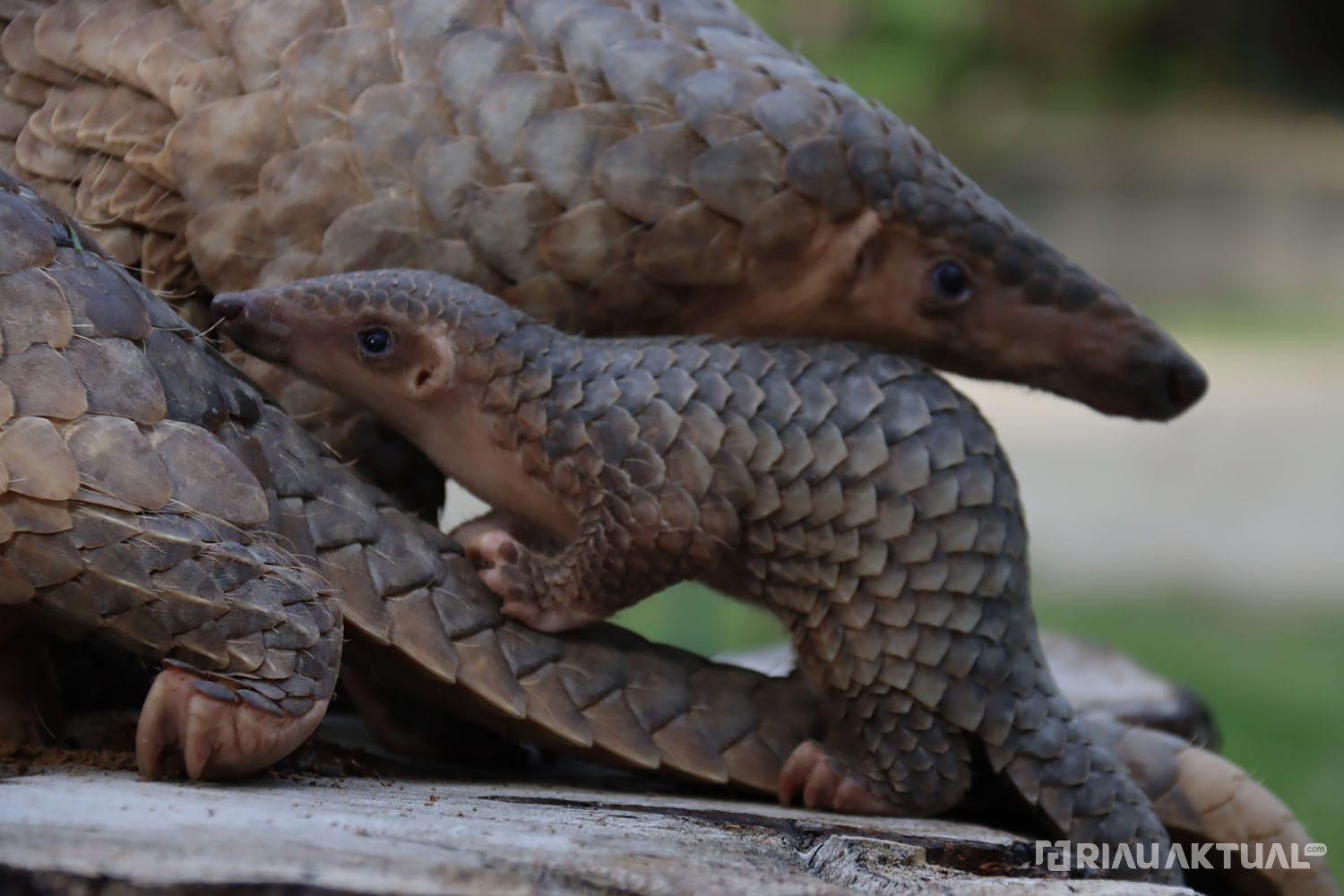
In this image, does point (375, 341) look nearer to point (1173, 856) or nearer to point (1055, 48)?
point (1173, 856)

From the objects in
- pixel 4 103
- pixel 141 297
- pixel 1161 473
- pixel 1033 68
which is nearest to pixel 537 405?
pixel 141 297

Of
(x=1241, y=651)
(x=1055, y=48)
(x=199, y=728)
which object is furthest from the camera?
(x=1055, y=48)

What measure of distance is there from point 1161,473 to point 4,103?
752 centimetres

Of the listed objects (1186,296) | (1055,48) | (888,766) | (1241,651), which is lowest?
(888,766)

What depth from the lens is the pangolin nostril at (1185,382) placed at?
5.59ft

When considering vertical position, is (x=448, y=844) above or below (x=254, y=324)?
below

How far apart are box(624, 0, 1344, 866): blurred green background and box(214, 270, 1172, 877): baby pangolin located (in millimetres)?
2354

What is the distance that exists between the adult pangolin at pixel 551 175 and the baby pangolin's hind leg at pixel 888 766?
429mm

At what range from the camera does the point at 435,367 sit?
1560mm

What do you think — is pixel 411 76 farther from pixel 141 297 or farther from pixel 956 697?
pixel 956 697

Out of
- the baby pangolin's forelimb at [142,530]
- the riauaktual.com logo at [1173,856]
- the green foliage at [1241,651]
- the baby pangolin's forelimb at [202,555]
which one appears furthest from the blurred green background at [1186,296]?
the baby pangolin's forelimb at [142,530]

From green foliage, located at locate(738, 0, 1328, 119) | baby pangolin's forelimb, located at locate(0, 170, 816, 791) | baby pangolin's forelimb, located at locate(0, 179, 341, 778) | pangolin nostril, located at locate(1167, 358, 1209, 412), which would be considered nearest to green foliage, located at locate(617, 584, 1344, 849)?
pangolin nostril, located at locate(1167, 358, 1209, 412)

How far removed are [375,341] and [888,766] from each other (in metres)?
0.71

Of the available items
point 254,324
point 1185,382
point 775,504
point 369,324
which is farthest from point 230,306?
point 1185,382
